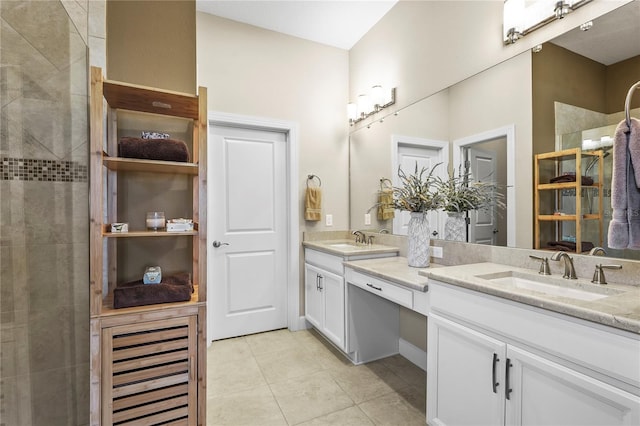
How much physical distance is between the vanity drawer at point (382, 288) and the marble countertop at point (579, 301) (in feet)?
0.89

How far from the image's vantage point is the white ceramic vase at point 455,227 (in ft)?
6.68

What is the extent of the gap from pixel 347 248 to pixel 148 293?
1.66 metres

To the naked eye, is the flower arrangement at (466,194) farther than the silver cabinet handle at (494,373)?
Yes

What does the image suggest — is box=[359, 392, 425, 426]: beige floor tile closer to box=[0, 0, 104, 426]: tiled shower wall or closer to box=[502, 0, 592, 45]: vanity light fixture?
box=[0, 0, 104, 426]: tiled shower wall

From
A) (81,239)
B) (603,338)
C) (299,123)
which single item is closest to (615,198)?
(603,338)

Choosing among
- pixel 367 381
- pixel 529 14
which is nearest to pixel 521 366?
pixel 367 381

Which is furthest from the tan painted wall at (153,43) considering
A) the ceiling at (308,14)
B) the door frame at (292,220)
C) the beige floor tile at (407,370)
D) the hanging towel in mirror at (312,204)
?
the beige floor tile at (407,370)

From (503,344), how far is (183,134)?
1.97 metres

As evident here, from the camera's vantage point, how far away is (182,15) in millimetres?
1834

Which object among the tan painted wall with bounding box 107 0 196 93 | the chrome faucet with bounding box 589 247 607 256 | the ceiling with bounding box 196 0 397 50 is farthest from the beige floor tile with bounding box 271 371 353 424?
the ceiling with bounding box 196 0 397 50

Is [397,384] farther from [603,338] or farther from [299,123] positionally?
[299,123]

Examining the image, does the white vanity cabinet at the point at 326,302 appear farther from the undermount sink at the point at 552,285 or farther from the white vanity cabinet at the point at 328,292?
the undermount sink at the point at 552,285

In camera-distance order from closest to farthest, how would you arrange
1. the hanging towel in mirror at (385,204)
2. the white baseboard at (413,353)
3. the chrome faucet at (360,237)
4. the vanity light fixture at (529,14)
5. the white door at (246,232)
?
the vanity light fixture at (529,14), the white baseboard at (413,353), the hanging towel in mirror at (385,204), the white door at (246,232), the chrome faucet at (360,237)

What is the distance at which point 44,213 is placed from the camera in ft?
4.74
